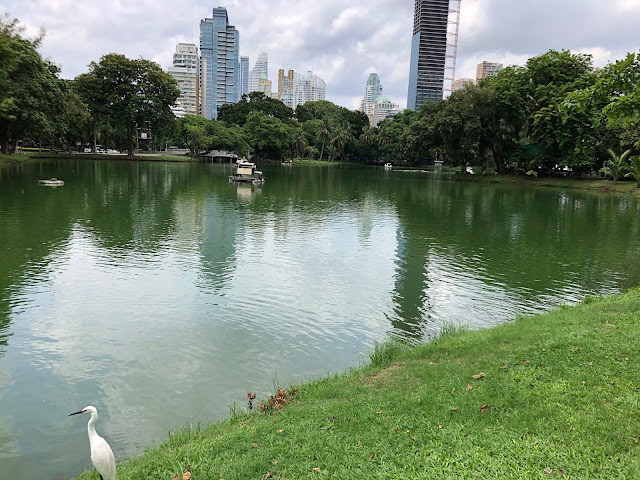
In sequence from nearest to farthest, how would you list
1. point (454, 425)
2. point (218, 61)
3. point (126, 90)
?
point (454, 425) → point (126, 90) → point (218, 61)

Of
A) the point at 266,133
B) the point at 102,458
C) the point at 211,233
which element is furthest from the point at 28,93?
the point at 102,458

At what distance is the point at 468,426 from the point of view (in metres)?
4.75

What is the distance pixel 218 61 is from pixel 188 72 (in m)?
13.0

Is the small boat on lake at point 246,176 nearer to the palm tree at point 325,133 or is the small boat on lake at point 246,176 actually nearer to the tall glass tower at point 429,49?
the palm tree at point 325,133

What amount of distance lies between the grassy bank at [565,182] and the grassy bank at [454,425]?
1713 inches

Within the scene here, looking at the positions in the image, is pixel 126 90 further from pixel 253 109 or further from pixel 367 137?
pixel 367 137

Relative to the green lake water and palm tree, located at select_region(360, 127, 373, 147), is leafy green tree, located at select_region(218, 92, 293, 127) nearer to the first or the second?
palm tree, located at select_region(360, 127, 373, 147)

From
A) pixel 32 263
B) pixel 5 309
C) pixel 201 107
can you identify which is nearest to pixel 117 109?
pixel 32 263

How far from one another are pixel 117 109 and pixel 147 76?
6017 mm

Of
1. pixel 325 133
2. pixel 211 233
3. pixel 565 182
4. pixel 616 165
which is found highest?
pixel 325 133

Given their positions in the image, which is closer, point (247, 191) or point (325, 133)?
point (247, 191)

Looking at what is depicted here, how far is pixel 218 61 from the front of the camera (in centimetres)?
19262

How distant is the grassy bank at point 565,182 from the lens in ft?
145

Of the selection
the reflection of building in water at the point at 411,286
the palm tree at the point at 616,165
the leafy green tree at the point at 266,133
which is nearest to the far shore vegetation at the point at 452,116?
the palm tree at the point at 616,165
